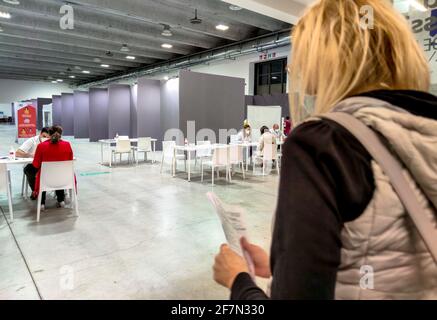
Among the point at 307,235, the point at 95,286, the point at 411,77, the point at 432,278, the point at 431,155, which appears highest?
the point at 411,77

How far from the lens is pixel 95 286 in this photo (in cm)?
242

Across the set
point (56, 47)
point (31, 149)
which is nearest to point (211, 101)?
point (31, 149)

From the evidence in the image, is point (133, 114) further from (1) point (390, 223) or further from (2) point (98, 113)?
(1) point (390, 223)

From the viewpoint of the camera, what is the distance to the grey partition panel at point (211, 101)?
31.5 feet

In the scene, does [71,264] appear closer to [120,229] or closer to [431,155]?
[120,229]

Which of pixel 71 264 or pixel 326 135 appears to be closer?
pixel 326 135

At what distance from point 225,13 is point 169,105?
14.3 ft

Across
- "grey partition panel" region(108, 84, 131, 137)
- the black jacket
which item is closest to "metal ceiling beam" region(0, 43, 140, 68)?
"grey partition panel" region(108, 84, 131, 137)

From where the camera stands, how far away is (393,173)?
1.71 ft

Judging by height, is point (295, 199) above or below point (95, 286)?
above

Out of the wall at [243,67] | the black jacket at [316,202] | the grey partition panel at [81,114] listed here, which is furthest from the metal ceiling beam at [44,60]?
the black jacket at [316,202]
